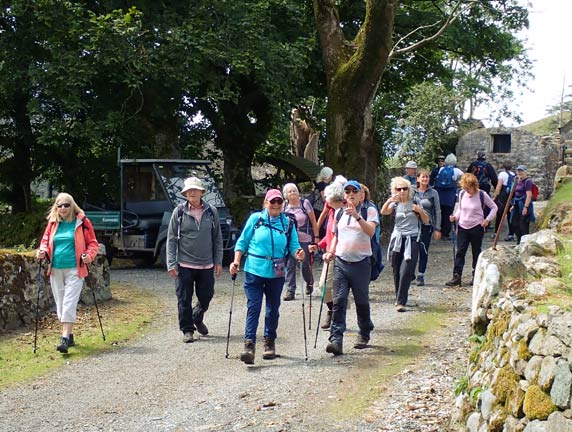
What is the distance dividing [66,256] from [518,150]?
3253cm

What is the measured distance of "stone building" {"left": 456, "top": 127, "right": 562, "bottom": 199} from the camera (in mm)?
38500

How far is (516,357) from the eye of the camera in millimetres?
5426

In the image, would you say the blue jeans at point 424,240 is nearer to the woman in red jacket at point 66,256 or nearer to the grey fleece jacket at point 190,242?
the grey fleece jacket at point 190,242

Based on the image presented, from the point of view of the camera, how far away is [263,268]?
855 cm

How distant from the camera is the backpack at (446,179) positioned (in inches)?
666

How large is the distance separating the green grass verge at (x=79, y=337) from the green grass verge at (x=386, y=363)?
3034 mm

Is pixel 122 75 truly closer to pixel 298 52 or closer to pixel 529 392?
pixel 298 52

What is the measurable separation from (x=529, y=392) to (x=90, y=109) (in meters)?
15.8

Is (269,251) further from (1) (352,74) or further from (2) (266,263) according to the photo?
(1) (352,74)

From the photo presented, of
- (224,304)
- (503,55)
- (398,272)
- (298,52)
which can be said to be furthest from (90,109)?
(503,55)

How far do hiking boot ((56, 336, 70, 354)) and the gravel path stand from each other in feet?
1.18

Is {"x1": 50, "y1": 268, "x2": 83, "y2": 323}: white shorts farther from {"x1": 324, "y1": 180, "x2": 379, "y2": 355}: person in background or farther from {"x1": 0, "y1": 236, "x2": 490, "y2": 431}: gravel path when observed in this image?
{"x1": 324, "y1": 180, "x2": 379, "y2": 355}: person in background

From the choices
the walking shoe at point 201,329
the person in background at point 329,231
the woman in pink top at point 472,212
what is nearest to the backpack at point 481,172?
the woman in pink top at point 472,212

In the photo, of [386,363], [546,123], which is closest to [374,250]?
[386,363]
